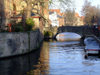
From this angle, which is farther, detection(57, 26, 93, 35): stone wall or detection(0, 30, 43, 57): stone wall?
detection(57, 26, 93, 35): stone wall

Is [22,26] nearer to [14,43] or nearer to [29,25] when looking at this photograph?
[29,25]

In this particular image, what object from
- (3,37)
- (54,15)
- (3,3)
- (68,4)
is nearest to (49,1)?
(68,4)

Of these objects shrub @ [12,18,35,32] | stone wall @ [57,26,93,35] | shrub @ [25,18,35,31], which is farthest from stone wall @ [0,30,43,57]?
stone wall @ [57,26,93,35]

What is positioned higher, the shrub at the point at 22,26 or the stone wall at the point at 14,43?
the shrub at the point at 22,26

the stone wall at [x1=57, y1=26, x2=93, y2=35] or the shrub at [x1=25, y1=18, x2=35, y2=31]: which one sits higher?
the shrub at [x1=25, y1=18, x2=35, y2=31]

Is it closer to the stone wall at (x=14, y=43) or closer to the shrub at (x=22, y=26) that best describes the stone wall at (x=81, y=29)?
the shrub at (x=22, y=26)

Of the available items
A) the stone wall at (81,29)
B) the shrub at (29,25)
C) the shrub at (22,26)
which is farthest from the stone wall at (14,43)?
the stone wall at (81,29)

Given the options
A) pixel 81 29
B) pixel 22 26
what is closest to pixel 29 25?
pixel 22 26

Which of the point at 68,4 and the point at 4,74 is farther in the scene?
the point at 68,4

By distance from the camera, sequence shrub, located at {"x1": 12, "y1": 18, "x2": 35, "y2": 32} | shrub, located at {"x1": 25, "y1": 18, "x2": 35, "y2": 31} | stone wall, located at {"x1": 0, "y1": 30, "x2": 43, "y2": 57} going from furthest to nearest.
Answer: shrub, located at {"x1": 25, "y1": 18, "x2": 35, "y2": 31} → shrub, located at {"x1": 12, "y1": 18, "x2": 35, "y2": 32} → stone wall, located at {"x1": 0, "y1": 30, "x2": 43, "y2": 57}

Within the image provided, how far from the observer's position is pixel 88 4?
83.6 metres

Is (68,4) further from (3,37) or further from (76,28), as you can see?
(76,28)

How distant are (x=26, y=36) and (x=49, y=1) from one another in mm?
10778

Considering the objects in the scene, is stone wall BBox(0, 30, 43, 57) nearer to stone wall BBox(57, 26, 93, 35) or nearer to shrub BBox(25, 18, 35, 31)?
shrub BBox(25, 18, 35, 31)
